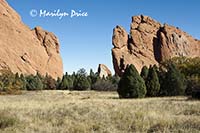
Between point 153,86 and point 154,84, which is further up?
point 154,84

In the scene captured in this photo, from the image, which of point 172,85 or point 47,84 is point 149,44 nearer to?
point 47,84

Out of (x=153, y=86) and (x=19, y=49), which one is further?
(x=19, y=49)

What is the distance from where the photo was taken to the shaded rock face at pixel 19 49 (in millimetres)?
165875

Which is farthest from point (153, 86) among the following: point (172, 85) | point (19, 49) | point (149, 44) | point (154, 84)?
point (149, 44)

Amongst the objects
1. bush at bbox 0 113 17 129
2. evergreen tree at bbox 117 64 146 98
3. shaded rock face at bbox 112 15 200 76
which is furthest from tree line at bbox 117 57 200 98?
shaded rock face at bbox 112 15 200 76

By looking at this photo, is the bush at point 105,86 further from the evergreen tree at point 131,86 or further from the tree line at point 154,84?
the evergreen tree at point 131,86

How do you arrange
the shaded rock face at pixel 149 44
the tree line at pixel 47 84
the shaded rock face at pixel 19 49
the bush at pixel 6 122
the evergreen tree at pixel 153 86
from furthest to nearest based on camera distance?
the shaded rock face at pixel 149 44
the shaded rock face at pixel 19 49
the tree line at pixel 47 84
the evergreen tree at pixel 153 86
the bush at pixel 6 122

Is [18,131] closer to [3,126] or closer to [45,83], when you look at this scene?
[3,126]

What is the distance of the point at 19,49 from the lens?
176m

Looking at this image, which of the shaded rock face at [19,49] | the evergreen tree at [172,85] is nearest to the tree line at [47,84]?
the evergreen tree at [172,85]

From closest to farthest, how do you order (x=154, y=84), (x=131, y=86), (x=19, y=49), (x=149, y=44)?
1. (x=131, y=86)
2. (x=154, y=84)
3. (x=19, y=49)
4. (x=149, y=44)

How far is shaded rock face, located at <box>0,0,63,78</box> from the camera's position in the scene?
6531 inches

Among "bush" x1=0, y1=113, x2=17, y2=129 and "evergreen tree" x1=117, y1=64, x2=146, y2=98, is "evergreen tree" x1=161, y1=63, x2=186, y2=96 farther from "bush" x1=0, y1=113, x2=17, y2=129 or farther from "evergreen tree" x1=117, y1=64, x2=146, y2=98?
A: "bush" x1=0, y1=113, x2=17, y2=129

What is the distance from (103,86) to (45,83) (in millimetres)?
28817
